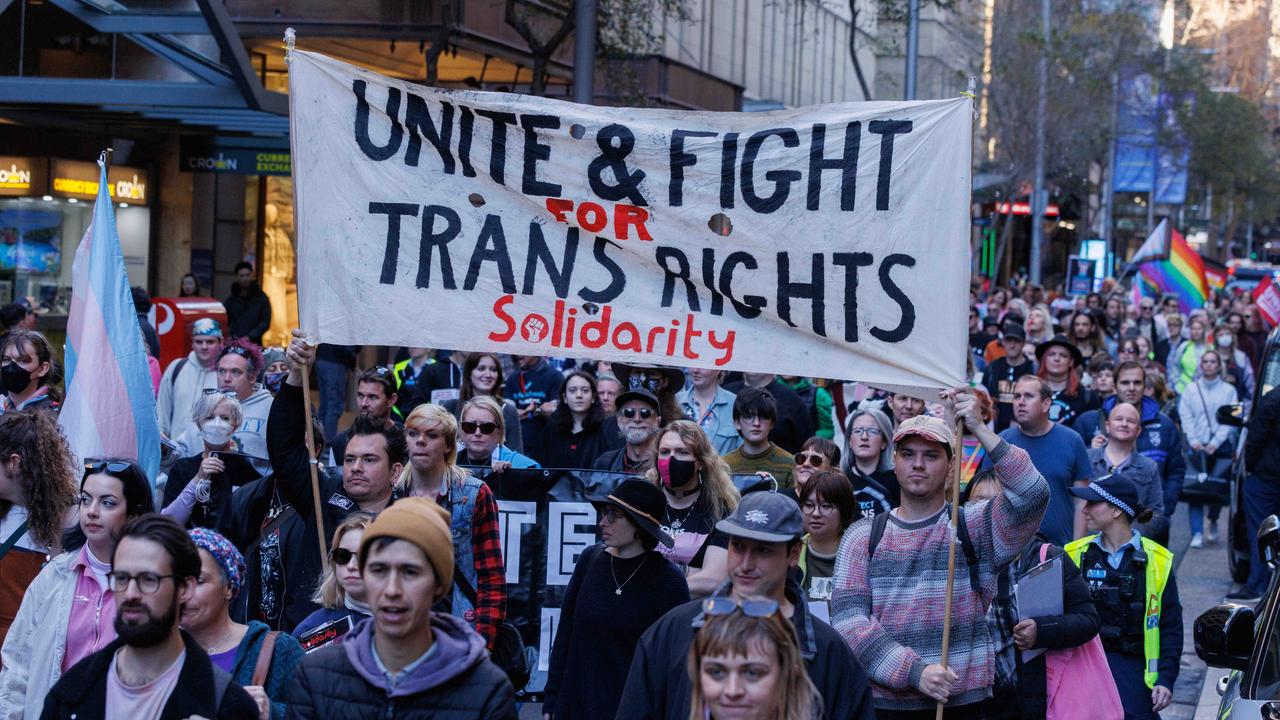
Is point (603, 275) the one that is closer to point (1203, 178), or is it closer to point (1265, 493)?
point (1265, 493)

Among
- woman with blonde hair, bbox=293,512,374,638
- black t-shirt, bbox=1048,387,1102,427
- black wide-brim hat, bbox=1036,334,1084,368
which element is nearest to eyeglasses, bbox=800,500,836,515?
woman with blonde hair, bbox=293,512,374,638

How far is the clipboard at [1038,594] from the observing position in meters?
6.41

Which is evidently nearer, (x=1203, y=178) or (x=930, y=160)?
(x=930, y=160)

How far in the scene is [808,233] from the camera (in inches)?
260

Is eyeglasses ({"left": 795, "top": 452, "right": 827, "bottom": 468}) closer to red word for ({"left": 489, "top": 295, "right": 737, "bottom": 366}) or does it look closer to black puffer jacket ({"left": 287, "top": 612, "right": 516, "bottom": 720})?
red word for ({"left": 489, "top": 295, "right": 737, "bottom": 366})

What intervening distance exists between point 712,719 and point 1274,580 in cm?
318

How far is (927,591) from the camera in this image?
18.6 feet

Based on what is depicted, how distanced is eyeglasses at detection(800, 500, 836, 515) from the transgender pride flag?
2.85 meters

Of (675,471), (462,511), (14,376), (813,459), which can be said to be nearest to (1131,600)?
(813,459)

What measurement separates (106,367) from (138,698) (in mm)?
3238

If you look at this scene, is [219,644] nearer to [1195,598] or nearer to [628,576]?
[628,576]

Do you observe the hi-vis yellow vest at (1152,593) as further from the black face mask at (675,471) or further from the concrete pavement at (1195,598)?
the black face mask at (675,471)

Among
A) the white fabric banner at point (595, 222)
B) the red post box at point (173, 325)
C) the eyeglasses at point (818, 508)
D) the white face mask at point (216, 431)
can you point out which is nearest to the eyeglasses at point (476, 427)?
the white face mask at point (216, 431)

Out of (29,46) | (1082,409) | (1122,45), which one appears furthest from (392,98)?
(1122,45)
